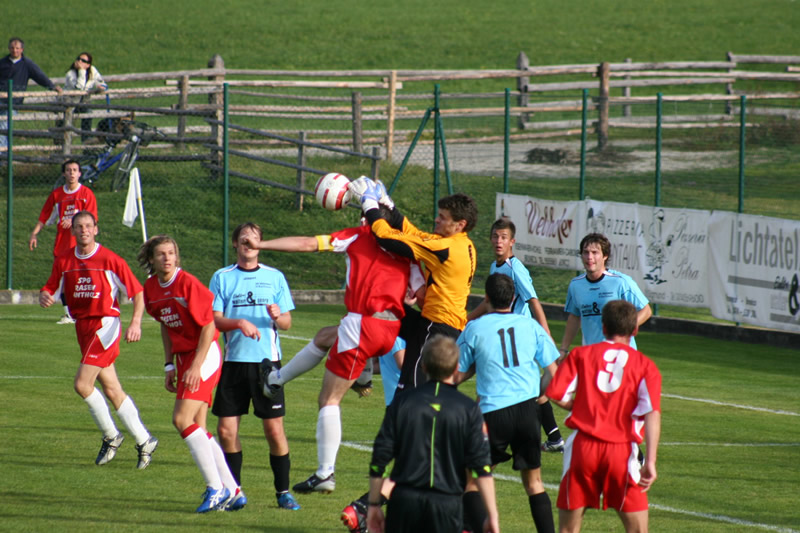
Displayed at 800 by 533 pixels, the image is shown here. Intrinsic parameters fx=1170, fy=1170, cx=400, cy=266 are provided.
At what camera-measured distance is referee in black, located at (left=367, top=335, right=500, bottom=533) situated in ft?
18.8

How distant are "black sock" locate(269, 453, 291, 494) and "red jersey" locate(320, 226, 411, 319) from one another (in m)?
1.17

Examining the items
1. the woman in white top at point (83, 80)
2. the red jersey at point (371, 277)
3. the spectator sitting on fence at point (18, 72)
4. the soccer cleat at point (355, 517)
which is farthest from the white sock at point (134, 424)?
the woman in white top at point (83, 80)

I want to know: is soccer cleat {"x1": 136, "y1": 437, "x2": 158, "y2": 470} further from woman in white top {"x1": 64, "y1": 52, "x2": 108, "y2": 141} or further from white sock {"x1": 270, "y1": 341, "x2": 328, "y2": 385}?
woman in white top {"x1": 64, "y1": 52, "x2": 108, "y2": 141}

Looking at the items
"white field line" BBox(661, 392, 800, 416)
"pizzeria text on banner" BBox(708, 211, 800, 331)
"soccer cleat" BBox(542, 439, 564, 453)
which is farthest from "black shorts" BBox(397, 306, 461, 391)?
"pizzeria text on banner" BBox(708, 211, 800, 331)

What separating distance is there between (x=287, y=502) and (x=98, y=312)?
270 centimetres

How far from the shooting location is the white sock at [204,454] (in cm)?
795

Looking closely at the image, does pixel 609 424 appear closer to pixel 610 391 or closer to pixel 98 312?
pixel 610 391

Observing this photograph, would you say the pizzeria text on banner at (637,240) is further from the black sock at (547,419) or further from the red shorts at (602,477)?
the red shorts at (602,477)

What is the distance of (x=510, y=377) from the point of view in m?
7.29

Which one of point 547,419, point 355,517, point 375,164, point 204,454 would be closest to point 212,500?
point 204,454

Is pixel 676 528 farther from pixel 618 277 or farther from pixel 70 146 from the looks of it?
pixel 70 146

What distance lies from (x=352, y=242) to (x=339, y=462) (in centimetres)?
231

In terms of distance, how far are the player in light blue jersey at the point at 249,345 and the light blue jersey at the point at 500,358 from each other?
66.0 inches

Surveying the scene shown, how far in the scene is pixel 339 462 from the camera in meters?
9.73
